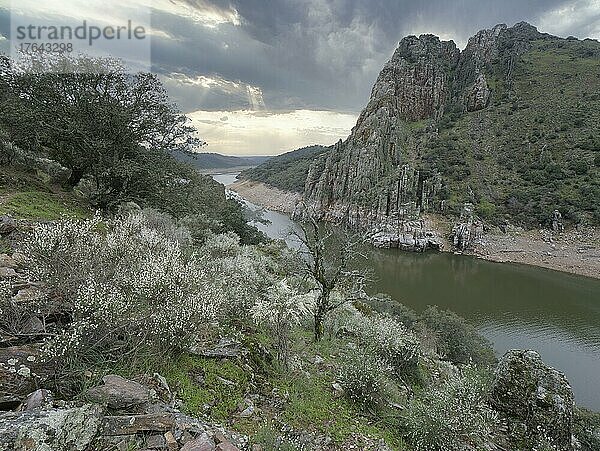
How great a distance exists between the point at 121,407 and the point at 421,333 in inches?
669

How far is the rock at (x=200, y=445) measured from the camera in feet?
10.6

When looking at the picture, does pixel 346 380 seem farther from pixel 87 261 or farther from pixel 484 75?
pixel 484 75

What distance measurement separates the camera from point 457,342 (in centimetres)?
1733

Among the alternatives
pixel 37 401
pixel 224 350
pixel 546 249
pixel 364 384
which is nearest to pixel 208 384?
pixel 224 350

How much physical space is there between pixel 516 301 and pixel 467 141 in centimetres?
4570

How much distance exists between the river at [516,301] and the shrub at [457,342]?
83.1 inches

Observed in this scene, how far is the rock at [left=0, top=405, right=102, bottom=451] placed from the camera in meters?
2.50

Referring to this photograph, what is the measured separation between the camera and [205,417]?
4.30 m

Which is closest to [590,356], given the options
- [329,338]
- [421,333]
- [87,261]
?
[421,333]

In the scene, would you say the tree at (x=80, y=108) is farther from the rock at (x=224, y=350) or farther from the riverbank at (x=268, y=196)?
the riverbank at (x=268, y=196)

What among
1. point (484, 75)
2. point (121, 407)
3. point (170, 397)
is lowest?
point (170, 397)

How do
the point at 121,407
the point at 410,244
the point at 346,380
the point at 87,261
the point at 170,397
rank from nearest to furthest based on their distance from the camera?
the point at 121,407 → the point at 170,397 → the point at 87,261 → the point at 346,380 → the point at 410,244

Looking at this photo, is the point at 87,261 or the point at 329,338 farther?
the point at 329,338

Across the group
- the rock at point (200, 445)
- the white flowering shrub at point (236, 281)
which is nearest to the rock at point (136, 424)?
the rock at point (200, 445)
